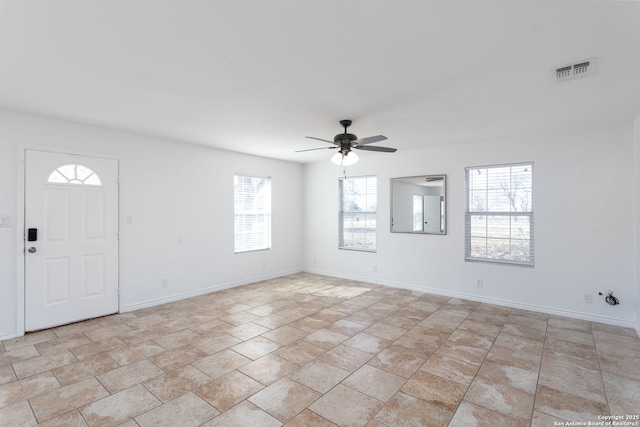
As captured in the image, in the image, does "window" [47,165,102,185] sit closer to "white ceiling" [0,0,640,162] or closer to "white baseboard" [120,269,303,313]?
"white ceiling" [0,0,640,162]

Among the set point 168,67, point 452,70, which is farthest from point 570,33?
point 168,67

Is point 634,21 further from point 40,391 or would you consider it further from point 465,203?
point 40,391

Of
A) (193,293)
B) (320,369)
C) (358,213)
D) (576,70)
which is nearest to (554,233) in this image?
(576,70)

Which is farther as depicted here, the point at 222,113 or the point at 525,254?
the point at 525,254

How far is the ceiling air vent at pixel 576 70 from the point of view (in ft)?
7.61

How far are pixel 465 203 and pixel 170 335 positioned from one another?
4473mm

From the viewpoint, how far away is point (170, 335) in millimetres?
3504

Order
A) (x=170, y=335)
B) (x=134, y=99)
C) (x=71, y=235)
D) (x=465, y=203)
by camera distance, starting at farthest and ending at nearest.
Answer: (x=465, y=203)
(x=71, y=235)
(x=170, y=335)
(x=134, y=99)

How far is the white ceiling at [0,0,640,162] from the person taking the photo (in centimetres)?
179

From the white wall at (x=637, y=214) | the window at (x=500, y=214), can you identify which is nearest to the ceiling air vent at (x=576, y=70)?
the white wall at (x=637, y=214)

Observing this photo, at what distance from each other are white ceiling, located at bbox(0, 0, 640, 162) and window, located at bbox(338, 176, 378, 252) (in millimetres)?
2341

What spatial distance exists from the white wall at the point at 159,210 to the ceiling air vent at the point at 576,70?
15.3 ft

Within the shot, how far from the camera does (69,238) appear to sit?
3.88 meters

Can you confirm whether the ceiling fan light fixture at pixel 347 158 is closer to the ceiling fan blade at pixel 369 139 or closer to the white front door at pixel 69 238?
the ceiling fan blade at pixel 369 139
